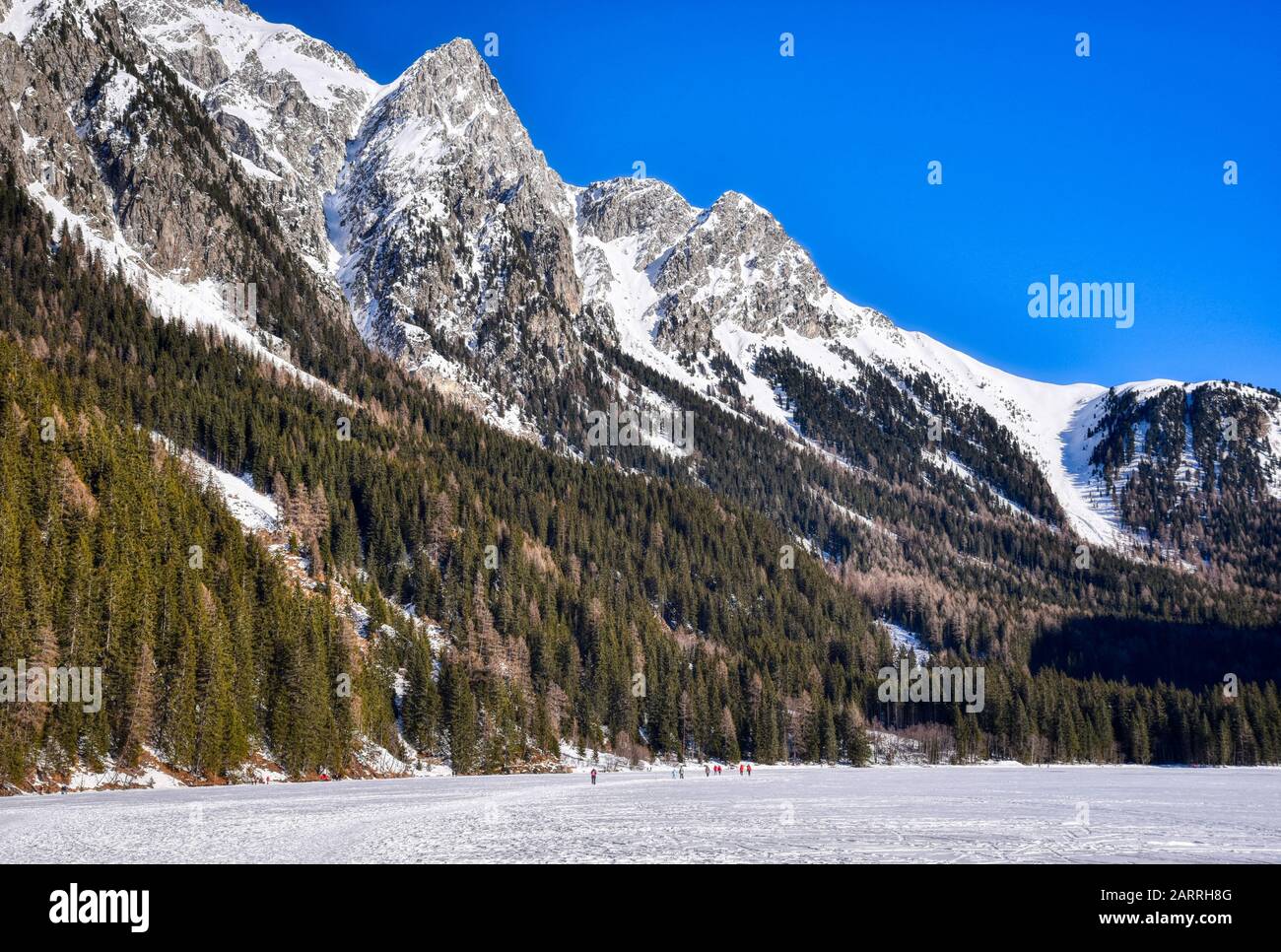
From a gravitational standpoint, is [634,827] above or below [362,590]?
below

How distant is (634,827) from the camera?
113ft

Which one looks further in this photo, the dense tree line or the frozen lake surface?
the dense tree line

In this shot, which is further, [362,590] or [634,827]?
[362,590]

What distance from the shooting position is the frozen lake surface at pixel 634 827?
83.1ft

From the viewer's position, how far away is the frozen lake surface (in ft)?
83.1

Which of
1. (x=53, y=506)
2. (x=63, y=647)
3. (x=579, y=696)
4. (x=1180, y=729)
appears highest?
(x=53, y=506)

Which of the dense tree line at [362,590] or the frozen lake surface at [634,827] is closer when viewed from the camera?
the frozen lake surface at [634,827]

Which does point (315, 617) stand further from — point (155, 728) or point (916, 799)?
point (916, 799)
